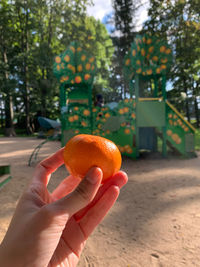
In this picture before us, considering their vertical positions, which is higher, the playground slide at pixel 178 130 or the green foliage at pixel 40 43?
the green foliage at pixel 40 43

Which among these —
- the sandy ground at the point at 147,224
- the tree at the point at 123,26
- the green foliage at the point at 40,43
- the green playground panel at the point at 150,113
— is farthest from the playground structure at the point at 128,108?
the tree at the point at 123,26

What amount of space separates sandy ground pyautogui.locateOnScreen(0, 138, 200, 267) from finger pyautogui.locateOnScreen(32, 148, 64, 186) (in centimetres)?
142

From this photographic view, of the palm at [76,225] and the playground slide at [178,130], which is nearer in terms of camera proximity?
A: the palm at [76,225]

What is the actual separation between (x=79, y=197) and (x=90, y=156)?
0.93 feet

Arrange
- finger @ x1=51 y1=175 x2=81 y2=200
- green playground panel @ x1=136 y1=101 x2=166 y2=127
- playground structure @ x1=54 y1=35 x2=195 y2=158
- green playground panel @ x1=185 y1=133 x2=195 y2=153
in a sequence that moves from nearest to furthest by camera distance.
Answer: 1. finger @ x1=51 y1=175 x2=81 y2=200
2. playground structure @ x1=54 y1=35 x2=195 y2=158
3. green playground panel @ x1=136 y1=101 x2=166 y2=127
4. green playground panel @ x1=185 y1=133 x2=195 y2=153

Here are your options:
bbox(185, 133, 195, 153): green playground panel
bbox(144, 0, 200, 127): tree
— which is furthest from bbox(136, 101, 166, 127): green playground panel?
bbox(144, 0, 200, 127): tree

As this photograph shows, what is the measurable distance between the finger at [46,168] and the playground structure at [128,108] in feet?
21.7

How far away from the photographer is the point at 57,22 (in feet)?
78.9

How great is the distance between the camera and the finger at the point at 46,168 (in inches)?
58.9

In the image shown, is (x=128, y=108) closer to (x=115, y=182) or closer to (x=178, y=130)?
(x=178, y=130)

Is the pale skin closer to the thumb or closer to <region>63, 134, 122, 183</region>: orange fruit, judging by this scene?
the thumb

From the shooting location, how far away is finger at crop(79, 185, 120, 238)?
1.50 metres

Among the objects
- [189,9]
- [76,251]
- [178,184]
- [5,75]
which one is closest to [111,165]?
[76,251]

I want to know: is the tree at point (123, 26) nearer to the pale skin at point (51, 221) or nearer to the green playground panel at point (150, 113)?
the green playground panel at point (150, 113)
